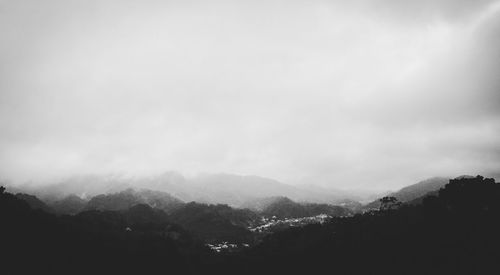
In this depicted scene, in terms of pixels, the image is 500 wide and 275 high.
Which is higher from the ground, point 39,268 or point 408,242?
point 408,242

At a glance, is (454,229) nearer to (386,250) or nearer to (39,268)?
(386,250)

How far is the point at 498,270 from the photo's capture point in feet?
448

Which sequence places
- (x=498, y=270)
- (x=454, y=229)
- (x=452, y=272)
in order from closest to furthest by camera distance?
(x=498, y=270), (x=452, y=272), (x=454, y=229)

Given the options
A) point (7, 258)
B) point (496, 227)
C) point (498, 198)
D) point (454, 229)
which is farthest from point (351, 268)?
point (7, 258)

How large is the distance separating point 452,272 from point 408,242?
45154mm

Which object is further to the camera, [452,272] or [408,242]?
[408,242]

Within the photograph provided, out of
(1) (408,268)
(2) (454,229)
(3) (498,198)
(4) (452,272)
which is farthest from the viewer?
(3) (498,198)

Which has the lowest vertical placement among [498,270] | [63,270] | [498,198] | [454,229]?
[63,270]

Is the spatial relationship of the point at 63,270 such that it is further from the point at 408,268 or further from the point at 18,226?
the point at 408,268

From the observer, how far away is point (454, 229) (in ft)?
602

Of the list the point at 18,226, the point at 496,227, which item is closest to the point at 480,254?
the point at 496,227

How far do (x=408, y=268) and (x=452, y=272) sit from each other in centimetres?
2058

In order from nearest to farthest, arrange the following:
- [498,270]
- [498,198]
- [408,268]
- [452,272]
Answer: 1. [498,270]
2. [452,272]
3. [408,268]
4. [498,198]

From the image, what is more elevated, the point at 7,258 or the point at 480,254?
the point at 480,254
